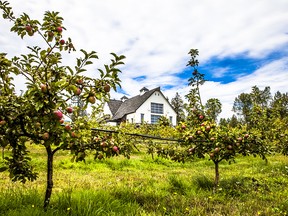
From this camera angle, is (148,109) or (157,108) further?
(157,108)

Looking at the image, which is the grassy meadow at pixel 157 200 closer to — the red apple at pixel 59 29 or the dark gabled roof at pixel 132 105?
the red apple at pixel 59 29

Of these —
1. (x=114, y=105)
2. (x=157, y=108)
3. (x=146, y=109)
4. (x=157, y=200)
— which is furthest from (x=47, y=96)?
(x=114, y=105)

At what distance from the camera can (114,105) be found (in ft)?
140

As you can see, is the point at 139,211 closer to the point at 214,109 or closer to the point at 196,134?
the point at 196,134

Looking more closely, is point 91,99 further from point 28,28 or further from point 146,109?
point 146,109

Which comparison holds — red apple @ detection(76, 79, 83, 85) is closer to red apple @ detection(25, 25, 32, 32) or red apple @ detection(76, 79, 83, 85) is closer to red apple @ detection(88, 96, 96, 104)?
red apple @ detection(88, 96, 96, 104)

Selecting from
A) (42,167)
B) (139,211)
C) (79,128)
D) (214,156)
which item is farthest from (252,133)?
(42,167)

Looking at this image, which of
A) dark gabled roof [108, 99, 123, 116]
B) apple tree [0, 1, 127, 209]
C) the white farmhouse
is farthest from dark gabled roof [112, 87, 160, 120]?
apple tree [0, 1, 127, 209]

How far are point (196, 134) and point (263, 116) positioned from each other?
6321 millimetres

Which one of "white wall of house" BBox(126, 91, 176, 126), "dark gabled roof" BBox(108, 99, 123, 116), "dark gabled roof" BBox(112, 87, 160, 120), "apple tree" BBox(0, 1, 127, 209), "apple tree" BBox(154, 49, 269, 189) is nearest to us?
"apple tree" BBox(0, 1, 127, 209)

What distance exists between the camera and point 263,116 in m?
10.0

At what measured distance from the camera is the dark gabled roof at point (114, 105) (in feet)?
136

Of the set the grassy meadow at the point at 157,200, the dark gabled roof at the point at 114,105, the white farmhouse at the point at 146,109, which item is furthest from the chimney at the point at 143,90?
the grassy meadow at the point at 157,200

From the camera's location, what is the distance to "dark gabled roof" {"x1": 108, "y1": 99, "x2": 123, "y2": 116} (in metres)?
41.4
